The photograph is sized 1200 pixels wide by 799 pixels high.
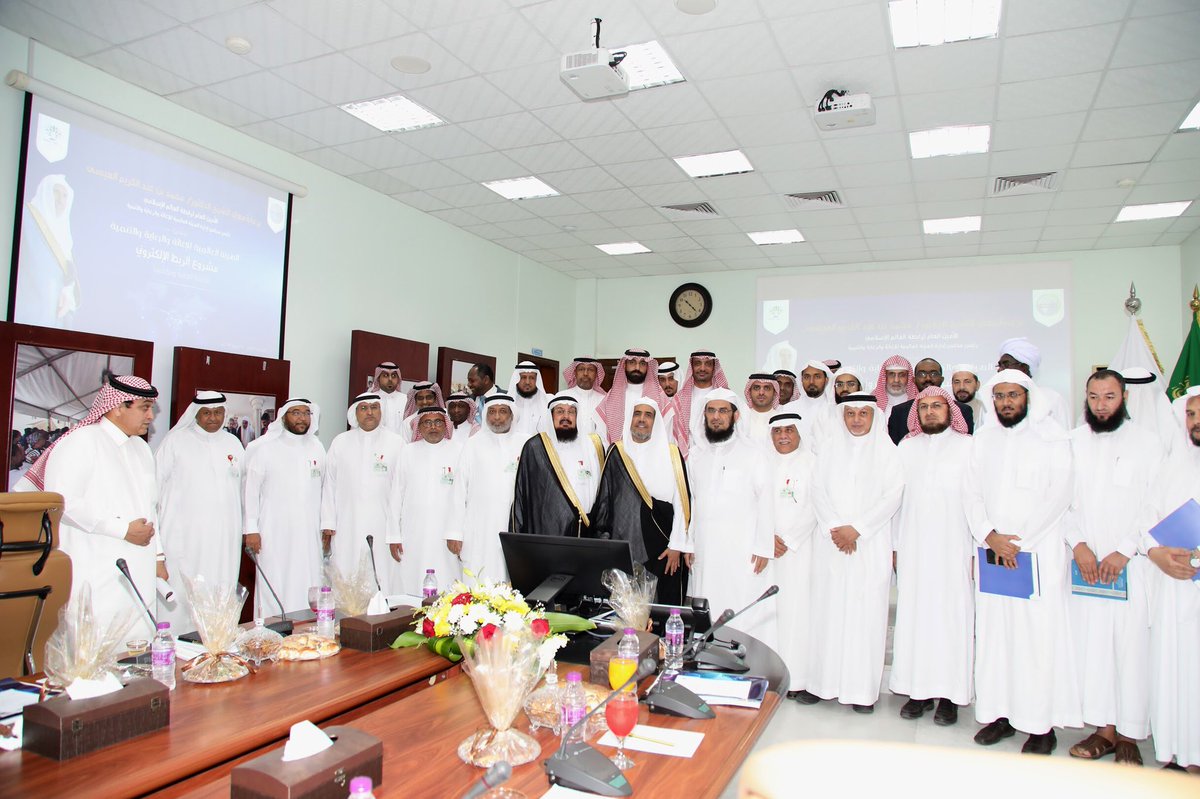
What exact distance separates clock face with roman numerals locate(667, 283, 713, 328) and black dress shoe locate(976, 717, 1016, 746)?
703 centimetres

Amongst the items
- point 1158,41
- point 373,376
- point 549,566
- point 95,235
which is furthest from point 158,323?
point 1158,41

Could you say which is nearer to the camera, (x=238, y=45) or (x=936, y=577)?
(x=936, y=577)

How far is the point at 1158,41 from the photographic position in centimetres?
420

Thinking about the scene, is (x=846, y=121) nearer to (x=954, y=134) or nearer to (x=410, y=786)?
(x=954, y=134)

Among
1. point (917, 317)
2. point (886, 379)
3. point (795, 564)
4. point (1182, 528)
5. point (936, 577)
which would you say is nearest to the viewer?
point (1182, 528)

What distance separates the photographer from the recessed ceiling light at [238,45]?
447 cm

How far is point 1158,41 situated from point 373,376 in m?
6.06

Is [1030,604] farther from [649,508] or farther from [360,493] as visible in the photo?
[360,493]

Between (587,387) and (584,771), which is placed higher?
(587,387)

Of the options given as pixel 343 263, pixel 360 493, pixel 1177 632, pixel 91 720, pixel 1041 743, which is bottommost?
pixel 1041 743

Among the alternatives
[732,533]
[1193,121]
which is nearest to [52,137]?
[732,533]

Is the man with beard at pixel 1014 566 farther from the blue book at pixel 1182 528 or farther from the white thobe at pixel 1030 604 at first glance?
the blue book at pixel 1182 528

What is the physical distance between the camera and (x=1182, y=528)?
317 cm

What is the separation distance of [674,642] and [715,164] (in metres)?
4.87
